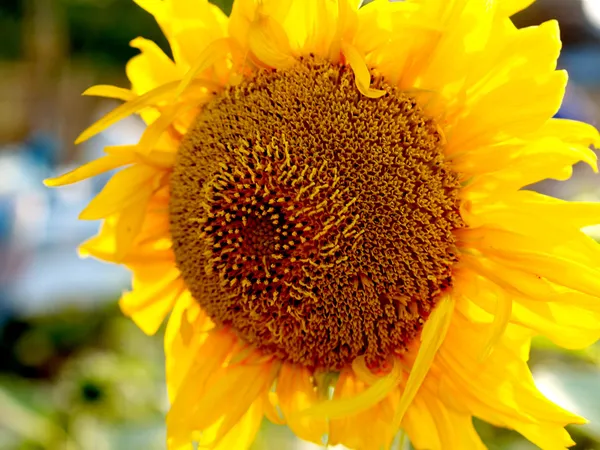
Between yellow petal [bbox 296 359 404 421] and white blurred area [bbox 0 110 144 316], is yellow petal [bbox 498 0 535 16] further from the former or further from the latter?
white blurred area [bbox 0 110 144 316]

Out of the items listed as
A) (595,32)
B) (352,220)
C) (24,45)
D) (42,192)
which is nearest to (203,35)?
(352,220)

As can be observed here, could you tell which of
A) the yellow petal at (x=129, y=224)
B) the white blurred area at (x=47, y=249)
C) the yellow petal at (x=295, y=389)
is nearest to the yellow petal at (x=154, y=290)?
the yellow petal at (x=129, y=224)

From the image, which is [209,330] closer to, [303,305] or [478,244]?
[303,305]

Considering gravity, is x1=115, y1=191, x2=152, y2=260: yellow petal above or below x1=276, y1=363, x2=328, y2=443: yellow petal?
above

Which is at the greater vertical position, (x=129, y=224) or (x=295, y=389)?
(x=129, y=224)

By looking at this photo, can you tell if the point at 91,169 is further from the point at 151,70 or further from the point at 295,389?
the point at 295,389

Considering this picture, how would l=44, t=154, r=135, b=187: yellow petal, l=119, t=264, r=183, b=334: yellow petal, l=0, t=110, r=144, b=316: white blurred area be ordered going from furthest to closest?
l=0, t=110, r=144, b=316: white blurred area, l=119, t=264, r=183, b=334: yellow petal, l=44, t=154, r=135, b=187: yellow petal

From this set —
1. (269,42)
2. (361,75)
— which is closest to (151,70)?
(269,42)

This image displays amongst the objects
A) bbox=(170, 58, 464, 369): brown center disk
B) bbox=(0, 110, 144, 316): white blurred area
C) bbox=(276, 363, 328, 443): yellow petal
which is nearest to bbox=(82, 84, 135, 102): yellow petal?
bbox=(170, 58, 464, 369): brown center disk
